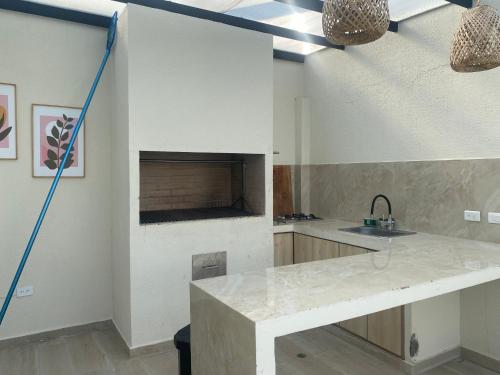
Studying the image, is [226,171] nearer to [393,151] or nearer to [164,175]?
[164,175]

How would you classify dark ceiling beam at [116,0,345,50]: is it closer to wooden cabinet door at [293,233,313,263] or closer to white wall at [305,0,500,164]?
white wall at [305,0,500,164]

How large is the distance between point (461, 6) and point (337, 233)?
73.8 inches

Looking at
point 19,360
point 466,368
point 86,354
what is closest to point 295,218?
point 466,368

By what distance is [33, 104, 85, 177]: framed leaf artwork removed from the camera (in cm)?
303

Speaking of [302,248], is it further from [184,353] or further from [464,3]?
[464,3]

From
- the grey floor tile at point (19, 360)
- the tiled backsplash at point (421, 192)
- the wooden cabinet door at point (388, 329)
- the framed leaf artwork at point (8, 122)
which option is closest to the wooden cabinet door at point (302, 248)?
the tiled backsplash at point (421, 192)

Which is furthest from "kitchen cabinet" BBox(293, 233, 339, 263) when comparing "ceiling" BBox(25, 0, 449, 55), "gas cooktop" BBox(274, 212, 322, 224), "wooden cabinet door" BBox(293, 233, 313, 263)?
"ceiling" BBox(25, 0, 449, 55)

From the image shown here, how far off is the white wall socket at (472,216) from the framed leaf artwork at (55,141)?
117 inches

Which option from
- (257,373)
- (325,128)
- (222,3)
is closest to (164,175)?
(222,3)

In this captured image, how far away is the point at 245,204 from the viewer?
360cm

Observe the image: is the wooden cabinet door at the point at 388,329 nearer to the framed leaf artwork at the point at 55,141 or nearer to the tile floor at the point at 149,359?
the tile floor at the point at 149,359

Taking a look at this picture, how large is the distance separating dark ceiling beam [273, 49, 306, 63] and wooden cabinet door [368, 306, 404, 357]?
277 cm

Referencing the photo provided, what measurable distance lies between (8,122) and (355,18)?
266 centimetres

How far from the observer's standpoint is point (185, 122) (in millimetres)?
2902
